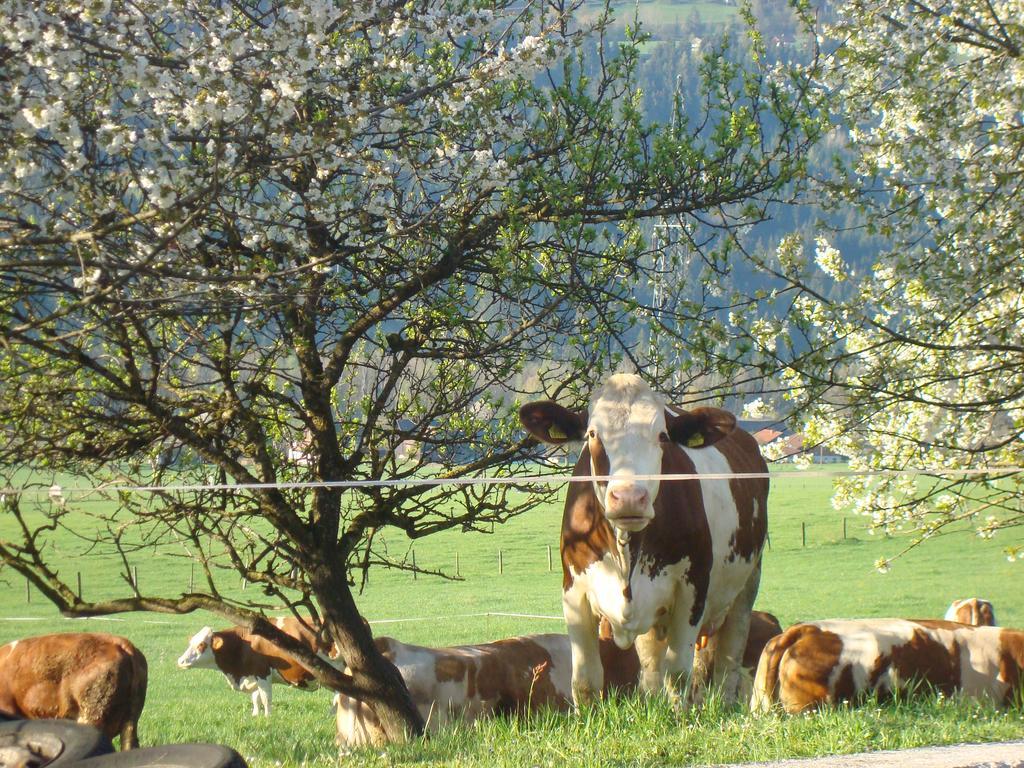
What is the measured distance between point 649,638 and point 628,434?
139cm

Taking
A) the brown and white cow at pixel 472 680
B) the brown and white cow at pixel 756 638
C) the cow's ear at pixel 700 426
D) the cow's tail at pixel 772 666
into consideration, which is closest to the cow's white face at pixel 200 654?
the brown and white cow at pixel 472 680

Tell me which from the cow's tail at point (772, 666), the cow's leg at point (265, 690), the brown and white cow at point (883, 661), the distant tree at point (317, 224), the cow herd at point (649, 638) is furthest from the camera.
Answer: the cow's leg at point (265, 690)

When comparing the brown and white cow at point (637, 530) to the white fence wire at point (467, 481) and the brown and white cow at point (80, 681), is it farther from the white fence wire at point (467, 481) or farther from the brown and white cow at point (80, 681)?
the brown and white cow at point (80, 681)

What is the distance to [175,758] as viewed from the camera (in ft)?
14.0

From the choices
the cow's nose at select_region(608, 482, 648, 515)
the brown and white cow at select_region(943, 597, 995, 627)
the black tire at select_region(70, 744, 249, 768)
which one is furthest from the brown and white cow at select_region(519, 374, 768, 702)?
the brown and white cow at select_region(943, 597, 995, 627)

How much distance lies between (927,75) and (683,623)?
4861 mm

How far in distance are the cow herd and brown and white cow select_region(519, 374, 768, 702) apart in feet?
0.03

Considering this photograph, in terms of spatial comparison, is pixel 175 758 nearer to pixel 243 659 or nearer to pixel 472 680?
pixel 472 680

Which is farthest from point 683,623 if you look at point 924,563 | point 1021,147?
point 924,563

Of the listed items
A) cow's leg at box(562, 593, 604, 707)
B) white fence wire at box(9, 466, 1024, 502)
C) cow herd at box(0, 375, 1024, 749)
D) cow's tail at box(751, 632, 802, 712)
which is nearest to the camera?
white fence wire at box(9, 466, 1024, 502)

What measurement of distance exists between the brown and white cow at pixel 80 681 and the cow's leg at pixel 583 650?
459 centimetres

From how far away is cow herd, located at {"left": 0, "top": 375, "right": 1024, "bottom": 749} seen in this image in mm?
6766

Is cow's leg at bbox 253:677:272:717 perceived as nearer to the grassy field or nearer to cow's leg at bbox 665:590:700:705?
the grassy field

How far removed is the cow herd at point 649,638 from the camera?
677 cm
